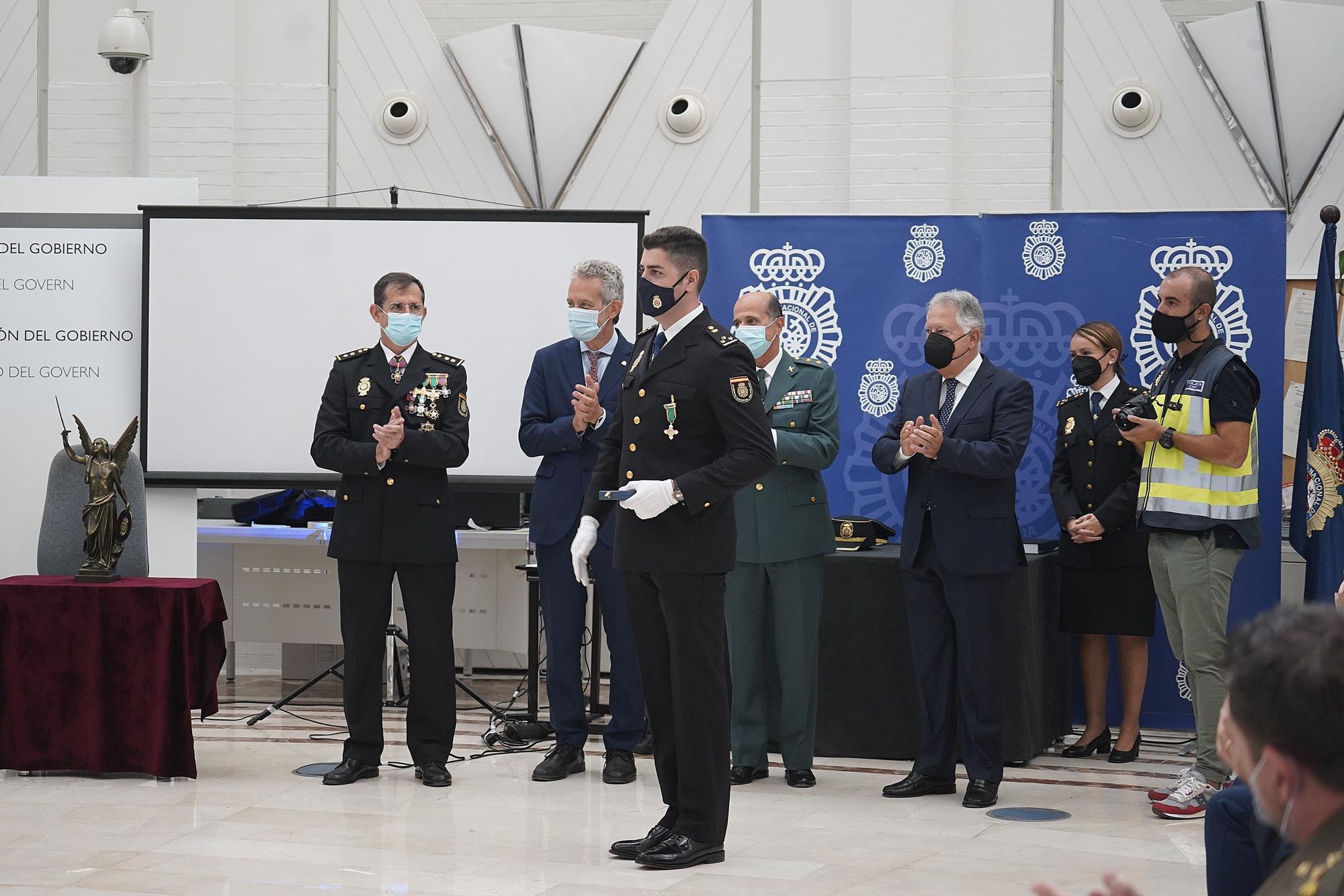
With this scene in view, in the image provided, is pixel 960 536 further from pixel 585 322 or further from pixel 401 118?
pixel 401 118

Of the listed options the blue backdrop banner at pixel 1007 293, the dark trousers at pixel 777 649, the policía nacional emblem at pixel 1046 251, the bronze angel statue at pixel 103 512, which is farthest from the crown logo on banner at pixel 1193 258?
the bronze angel statue at pixel 103 512

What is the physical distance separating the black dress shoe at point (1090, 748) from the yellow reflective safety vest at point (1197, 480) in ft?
3.74

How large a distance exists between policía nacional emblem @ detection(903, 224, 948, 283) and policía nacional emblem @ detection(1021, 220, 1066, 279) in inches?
13.8

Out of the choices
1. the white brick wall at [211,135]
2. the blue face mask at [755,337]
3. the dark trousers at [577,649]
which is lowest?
the dark trousers at [577,649]

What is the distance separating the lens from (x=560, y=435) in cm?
495

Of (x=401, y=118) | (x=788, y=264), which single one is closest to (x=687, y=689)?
(x=788, y=264)

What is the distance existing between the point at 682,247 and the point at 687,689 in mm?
1125

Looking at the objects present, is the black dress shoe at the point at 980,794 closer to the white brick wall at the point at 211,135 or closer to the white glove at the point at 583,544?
the white glove at the point at 583,544

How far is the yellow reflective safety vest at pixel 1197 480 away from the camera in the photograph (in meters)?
4.63

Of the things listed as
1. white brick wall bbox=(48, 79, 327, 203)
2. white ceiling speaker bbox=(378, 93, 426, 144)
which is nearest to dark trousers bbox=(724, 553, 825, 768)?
white ceiling speaker bbox=(378, 93, 426, 144)

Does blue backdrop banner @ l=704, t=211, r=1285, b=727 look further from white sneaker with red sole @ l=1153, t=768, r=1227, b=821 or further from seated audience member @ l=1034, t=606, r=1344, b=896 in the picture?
seated audience member @ l=1034, t=606, r=1344, b=896

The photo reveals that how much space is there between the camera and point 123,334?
20.0 feet

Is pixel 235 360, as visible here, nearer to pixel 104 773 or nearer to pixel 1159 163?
pixel 104 773

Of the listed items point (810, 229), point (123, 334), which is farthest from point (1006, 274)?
point (123, 334)
